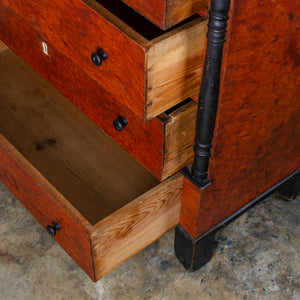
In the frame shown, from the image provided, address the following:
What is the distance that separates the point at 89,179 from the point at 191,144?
0.34m

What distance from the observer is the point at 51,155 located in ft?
4.52

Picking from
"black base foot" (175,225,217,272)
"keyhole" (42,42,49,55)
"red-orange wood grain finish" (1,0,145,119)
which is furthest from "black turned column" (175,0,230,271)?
"keyhole" (42,42,49,55)

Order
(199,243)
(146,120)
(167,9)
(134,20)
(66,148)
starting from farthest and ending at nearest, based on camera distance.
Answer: (66,148), (199,243), (134,20), (146,120), (167,9)

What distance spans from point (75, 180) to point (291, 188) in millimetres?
632

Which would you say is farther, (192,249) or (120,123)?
(192,249)

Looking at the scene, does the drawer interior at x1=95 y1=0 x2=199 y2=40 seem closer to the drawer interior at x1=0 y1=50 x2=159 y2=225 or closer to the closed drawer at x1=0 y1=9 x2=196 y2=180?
the closed drawer at x1=0 y1=9 x2=196 y2=180

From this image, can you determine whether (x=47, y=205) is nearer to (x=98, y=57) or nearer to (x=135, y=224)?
(x=135, y=224)

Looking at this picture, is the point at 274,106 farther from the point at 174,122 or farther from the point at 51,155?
the point at 51,155

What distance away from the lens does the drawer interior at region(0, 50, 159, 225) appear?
1285 millimetres

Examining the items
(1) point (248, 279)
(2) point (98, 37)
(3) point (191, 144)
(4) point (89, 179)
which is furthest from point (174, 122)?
(1) point (248, 279)

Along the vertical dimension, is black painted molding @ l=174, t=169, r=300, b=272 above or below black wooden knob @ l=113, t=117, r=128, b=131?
below

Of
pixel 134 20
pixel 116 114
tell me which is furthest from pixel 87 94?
pixel 134 20

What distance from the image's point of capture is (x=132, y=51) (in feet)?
2.78

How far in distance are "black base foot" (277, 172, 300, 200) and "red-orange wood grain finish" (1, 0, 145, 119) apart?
0.68 m
